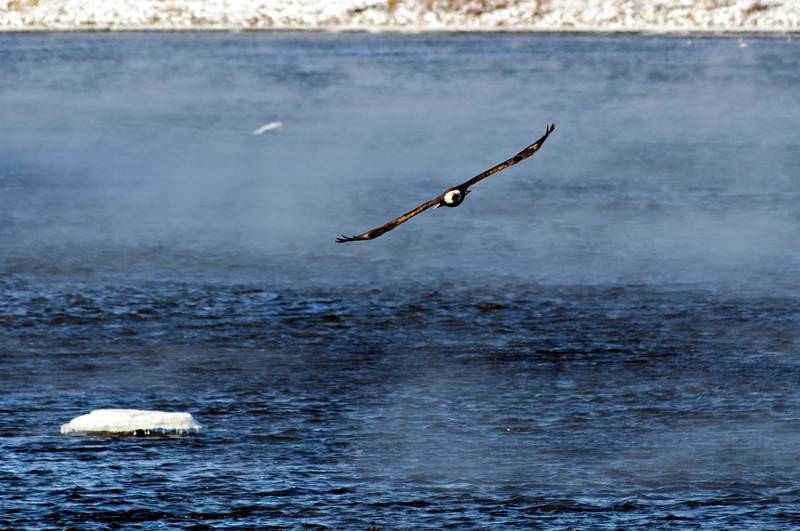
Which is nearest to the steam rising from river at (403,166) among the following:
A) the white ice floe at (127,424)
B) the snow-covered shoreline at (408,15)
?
the white ice floe at (127,424)

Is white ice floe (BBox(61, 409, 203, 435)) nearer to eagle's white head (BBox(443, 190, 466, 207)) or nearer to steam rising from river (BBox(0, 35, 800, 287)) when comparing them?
eagle's white head (BBox(443, 190, 466, 207))

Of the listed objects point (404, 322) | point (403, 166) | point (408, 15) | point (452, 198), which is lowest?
Result: point (404, 322)

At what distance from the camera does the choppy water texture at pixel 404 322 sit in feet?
90.6

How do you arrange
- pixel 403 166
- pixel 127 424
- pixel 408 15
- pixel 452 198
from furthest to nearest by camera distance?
pixel 408 15, pixel 403 166, pixel 127 424, pixel 452 198

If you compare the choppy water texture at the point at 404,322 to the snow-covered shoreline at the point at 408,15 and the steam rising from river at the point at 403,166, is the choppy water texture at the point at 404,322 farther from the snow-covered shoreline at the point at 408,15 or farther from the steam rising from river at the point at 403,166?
the snow-covered shoreline at the point at 408,15

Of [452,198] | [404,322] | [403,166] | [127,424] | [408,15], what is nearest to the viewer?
[452,198]

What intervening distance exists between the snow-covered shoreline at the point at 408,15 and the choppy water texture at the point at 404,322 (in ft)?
250

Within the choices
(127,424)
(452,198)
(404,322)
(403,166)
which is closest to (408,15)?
(403,166)

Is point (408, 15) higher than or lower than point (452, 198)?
higher

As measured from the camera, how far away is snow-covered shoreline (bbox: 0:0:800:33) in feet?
555

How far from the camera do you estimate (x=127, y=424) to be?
30.6 metres

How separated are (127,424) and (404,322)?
1203 centimetres

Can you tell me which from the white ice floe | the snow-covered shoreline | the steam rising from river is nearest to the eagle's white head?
the white ice floe

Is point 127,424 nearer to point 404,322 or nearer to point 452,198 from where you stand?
point 452,198
